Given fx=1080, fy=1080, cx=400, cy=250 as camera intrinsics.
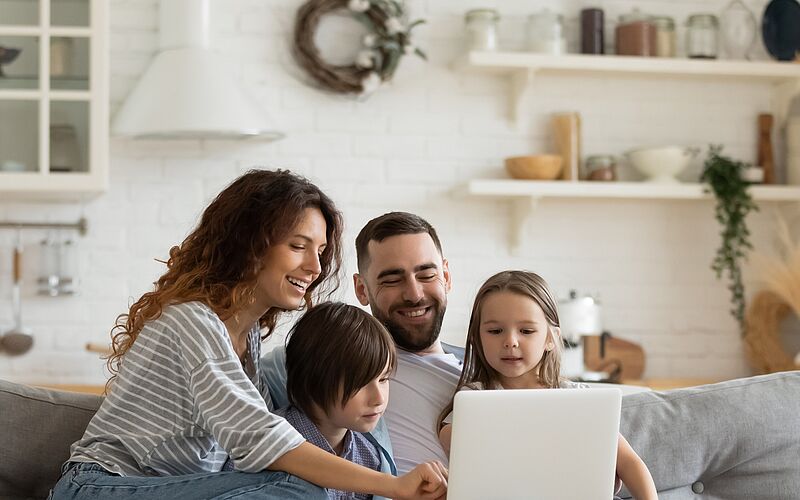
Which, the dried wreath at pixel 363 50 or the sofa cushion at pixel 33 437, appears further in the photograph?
the dried wreath at pixel 363 50

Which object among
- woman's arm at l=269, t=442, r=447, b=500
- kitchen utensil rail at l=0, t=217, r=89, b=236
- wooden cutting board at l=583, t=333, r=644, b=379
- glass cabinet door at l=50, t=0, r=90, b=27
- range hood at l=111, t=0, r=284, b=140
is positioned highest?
glass cabinet door at l=50, t=0, r=90, b=27

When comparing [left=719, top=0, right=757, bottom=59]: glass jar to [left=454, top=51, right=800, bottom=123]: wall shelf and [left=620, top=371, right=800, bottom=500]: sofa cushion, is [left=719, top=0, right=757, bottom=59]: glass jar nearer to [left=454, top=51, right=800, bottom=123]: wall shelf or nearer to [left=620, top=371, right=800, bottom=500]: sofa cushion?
[left=454, top=51, right=800, bottom=123]: wall shelf

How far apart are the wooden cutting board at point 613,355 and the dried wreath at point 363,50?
1271 millimetres

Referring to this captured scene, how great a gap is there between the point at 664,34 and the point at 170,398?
9.38 ft

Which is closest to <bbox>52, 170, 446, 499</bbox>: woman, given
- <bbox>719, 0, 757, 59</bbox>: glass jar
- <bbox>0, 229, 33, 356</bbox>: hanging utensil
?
<bbox>0, 229, 33, 356</bbox>: hanging utensil

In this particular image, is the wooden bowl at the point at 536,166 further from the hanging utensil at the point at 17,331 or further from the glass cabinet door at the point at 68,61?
the hanging utensil at the point at 17,331

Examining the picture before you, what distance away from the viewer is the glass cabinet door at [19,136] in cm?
364

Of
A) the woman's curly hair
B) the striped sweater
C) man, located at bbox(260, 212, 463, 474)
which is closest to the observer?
the striped sweater

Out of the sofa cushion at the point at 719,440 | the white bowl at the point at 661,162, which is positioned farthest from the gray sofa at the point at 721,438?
the white bowl at the point at 661,162

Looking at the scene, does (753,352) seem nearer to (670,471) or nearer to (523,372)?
(670,471)

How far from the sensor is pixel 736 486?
2.38 metres

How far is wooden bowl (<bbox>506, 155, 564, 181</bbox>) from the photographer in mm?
3982

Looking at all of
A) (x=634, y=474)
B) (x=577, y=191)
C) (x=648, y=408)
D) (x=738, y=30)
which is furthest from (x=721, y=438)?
(x=738, y=30)

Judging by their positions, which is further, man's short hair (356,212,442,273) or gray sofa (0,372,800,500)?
man's short hair (356,212,442,273)
